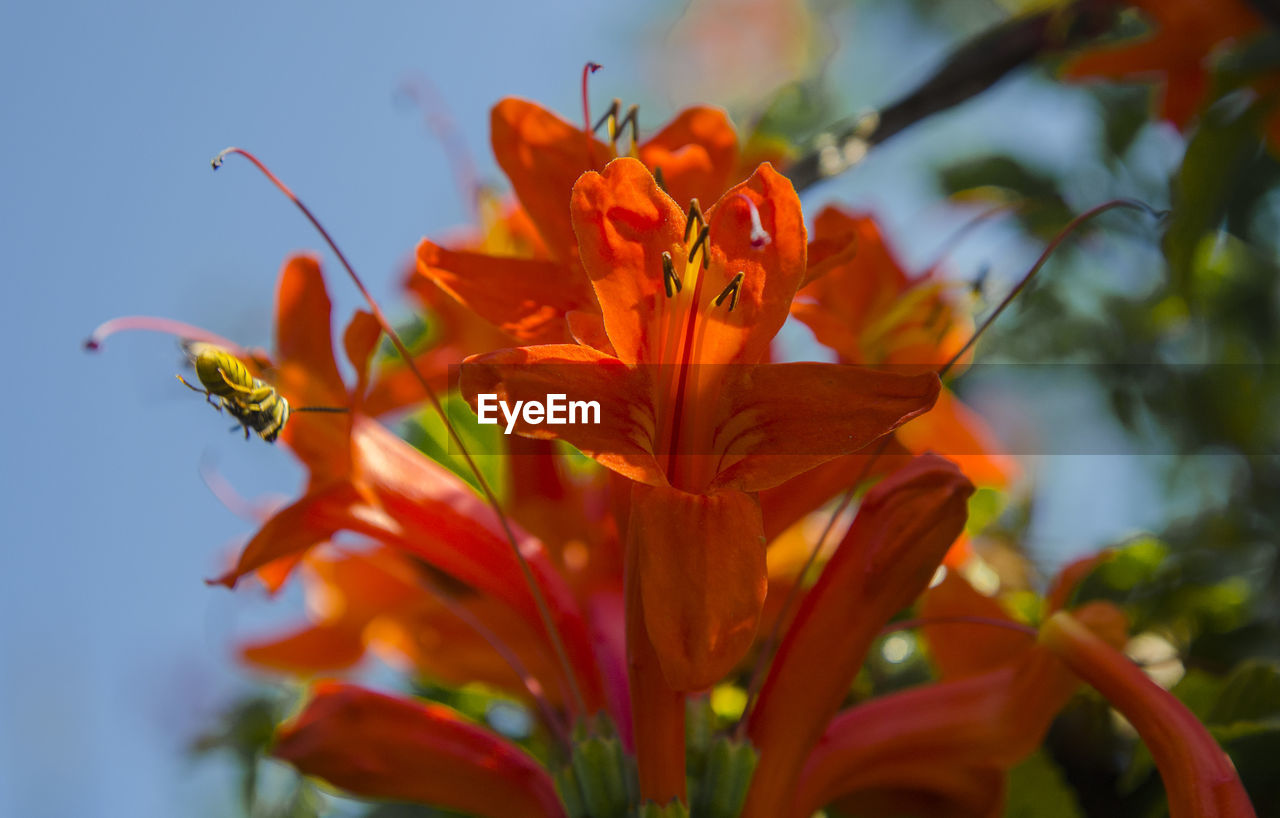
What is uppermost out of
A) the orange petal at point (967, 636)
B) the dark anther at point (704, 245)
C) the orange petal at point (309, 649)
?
the dark anther at point (704, 245)

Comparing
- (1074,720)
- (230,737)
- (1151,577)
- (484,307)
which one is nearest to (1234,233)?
(1151,577)

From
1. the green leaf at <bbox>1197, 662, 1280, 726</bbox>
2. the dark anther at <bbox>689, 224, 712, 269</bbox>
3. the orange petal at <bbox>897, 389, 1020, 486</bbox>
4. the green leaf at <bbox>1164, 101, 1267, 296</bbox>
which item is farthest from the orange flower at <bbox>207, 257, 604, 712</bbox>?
the green leaf at <bbox>1164, 101, 1267, 296</bbox>

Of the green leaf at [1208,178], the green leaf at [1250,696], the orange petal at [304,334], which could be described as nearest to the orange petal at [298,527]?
the orange petal at [304,334]

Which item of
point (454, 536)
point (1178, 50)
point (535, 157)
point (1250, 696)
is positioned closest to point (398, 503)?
point (454, 536)

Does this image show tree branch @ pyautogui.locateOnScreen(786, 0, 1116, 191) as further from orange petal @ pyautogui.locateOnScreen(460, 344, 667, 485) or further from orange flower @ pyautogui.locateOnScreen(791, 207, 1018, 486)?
orange petal @ pyautogui.locateOnScreen(460, 344, 667, 485)

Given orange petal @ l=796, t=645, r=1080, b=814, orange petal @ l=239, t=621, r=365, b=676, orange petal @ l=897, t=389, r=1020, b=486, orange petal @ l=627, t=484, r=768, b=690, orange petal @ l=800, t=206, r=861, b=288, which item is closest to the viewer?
orange petal @ l=627, t=484, r=768, b=690

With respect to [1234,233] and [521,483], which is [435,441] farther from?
[1234,233]

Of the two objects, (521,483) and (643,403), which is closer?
(643,403)

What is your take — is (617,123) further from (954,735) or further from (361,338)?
(954,735)

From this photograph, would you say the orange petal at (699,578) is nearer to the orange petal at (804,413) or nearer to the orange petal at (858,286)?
the orange petal at (804,413)
